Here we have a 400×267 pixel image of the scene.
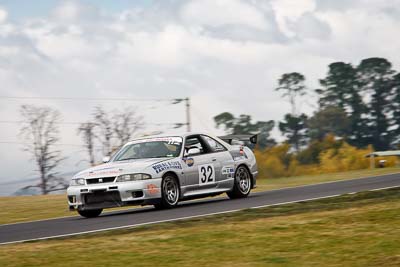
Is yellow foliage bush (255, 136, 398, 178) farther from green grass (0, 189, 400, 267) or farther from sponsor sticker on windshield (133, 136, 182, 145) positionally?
green grass (0, 189, 400, 267)


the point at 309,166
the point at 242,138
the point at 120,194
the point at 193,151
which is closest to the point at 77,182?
the point at 120,194

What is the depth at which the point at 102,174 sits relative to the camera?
1530 cm

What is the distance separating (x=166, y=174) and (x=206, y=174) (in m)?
1.32

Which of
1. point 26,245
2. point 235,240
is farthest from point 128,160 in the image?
point 235,240

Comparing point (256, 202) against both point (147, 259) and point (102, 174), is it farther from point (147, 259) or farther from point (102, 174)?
point (147, 259)

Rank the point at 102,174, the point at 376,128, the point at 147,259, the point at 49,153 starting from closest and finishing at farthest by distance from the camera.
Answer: the point at 147,259 → the point at 102,174 → the point at 49,153 → the point at 376,128

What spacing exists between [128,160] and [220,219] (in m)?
4.38

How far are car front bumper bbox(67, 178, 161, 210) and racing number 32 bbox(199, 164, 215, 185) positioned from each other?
56.8 inches

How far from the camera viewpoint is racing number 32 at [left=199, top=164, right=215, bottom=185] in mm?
16545

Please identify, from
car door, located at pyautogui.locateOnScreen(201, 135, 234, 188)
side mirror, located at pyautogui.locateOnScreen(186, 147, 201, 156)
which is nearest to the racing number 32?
car door, located at pyautogui.locateOnScreen(201, 135, 234, 188)

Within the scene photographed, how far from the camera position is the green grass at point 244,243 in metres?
8.23

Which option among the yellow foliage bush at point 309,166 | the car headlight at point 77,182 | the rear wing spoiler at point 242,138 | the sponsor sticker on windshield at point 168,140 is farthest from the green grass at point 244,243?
the yellow foliage bush at point 309,166

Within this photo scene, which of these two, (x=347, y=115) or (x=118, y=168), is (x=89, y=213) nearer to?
(x=118, y=168)

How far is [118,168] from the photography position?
1538 cm
